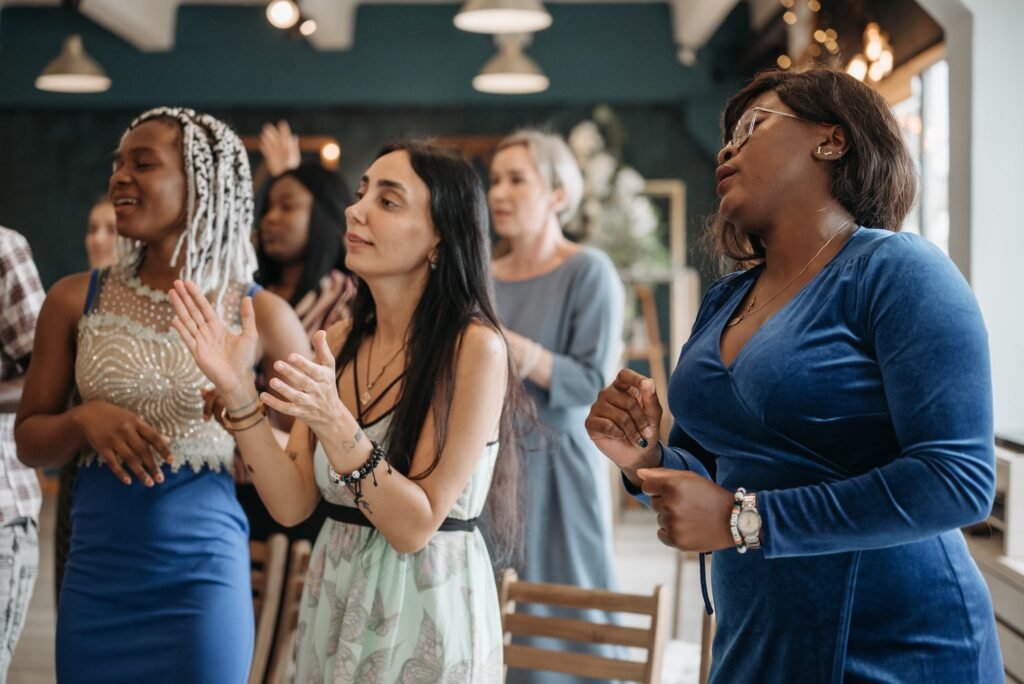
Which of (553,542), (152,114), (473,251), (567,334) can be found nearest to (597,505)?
(553,542)

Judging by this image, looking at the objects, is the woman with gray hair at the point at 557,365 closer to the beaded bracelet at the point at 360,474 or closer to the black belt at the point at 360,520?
the black belt at the point at 360,520

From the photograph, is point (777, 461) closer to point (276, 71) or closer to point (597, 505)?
point (597, 505)

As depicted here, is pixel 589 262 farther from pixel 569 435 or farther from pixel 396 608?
pixel 396 608

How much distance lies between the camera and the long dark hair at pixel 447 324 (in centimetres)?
180

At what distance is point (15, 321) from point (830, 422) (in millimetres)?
1776

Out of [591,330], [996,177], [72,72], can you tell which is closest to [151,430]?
[591,330]

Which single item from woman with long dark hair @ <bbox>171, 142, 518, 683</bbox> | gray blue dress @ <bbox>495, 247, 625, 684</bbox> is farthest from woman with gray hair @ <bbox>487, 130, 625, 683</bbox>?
woman with long dark hair @ <bbox>171, 142, 518, 683</bbox>

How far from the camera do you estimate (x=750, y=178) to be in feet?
4.71

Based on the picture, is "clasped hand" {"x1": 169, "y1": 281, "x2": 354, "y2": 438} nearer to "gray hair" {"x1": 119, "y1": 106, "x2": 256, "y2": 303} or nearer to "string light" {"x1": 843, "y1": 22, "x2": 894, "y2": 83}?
"gray hair" {"x1": 119, "y1": 106, "x2": 256, "y2": 303}

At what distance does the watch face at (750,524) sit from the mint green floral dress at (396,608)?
653mm

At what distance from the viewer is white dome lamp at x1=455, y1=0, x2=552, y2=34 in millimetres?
5199

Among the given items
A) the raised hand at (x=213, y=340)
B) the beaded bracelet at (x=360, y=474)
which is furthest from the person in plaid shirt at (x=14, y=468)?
the beaded bracelet at (x=360, y=474)

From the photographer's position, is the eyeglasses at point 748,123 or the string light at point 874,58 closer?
the eyeglasses at point 748,123

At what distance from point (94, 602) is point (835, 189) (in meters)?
1.43
